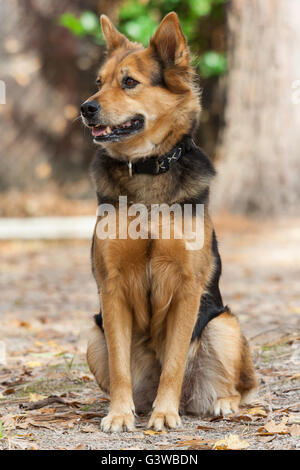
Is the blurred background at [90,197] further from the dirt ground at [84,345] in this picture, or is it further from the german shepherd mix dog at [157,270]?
the german shepherd mix dog at [157,270]

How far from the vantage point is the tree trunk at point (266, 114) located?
11250mm

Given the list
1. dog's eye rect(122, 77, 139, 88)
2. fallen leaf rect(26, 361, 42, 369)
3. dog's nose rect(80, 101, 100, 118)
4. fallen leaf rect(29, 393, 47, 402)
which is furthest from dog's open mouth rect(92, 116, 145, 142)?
fallen leaf rect(26, 361, 42, 369)

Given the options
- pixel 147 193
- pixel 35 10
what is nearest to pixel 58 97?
pixel 35 10

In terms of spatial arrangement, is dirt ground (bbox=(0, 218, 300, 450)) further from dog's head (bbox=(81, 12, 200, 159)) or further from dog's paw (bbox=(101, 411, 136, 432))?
dog's head (bbox=(81, 12, 200, 159))

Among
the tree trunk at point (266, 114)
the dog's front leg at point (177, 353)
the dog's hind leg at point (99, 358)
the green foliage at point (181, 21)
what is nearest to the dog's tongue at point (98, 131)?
the dog's front leg at point (177, 353)

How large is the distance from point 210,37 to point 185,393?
12.9 metres

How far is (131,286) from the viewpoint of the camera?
4.01 metres

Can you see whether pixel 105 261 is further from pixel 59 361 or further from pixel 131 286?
pixel 59 361

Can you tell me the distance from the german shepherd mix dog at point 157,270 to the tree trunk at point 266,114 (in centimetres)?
Result: 720

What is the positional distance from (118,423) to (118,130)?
1.76 metres

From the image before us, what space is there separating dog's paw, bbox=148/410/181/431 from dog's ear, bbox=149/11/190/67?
218 centimetres

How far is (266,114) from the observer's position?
11.4 meters

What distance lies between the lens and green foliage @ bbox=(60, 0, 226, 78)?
14352mm

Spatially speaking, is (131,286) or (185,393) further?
(185,393)
